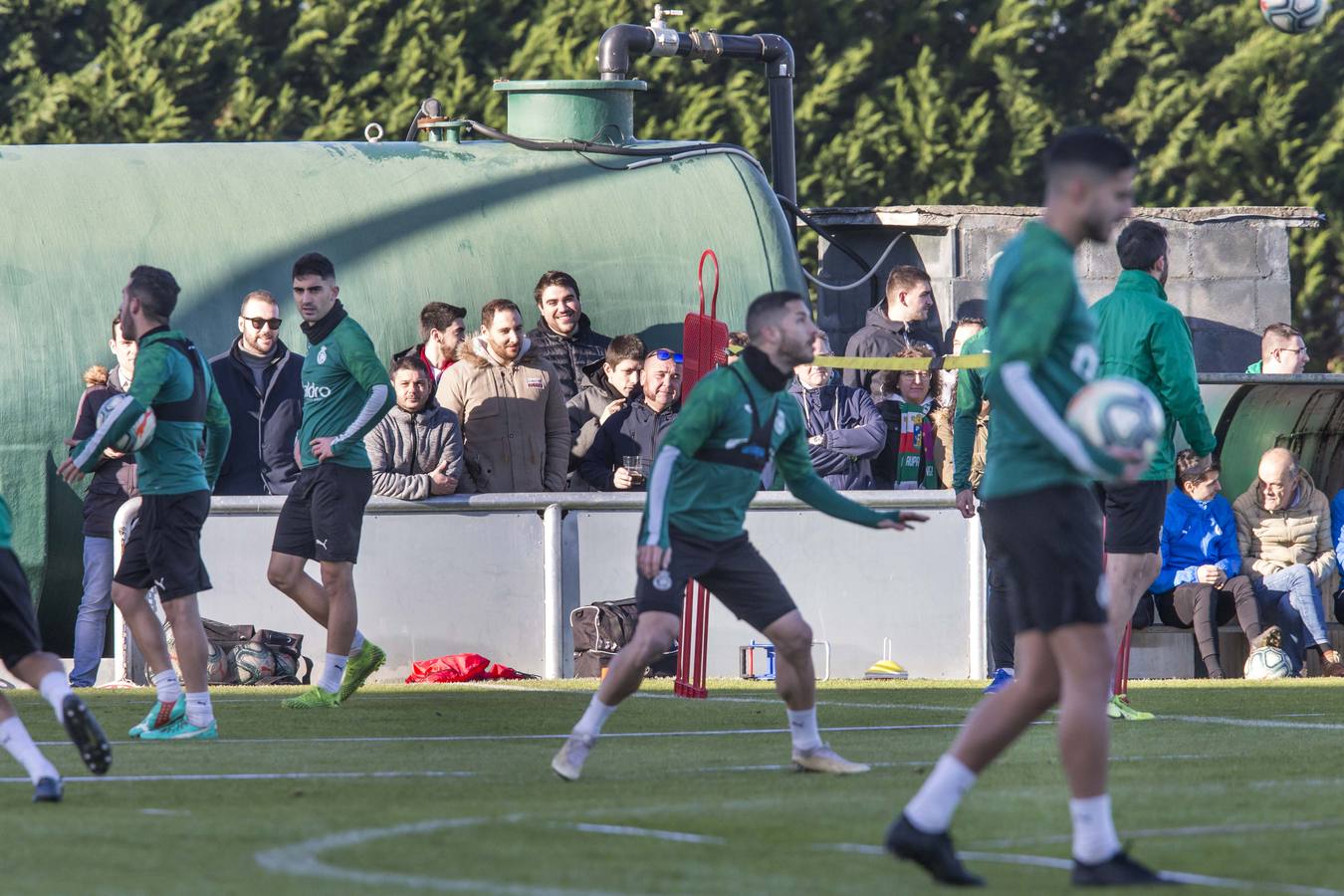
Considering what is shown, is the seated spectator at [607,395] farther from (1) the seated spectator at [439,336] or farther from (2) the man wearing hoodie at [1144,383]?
(2) the man wearing hoodie at [1144,383]

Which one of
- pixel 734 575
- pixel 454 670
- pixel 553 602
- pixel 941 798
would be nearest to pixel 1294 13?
pixel 553 602

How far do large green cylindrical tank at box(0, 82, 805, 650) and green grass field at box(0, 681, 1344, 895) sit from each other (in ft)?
12.9

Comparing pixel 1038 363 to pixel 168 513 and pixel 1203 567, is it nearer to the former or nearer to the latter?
pixel 168 513

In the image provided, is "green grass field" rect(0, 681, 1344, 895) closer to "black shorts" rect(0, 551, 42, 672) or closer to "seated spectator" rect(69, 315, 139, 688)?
"black shorts" rect(0, 551, 42, 672)

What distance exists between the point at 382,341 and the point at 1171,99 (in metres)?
21.1

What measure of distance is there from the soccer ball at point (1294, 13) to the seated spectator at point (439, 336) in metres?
8.47

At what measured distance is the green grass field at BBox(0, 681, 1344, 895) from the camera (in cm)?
590

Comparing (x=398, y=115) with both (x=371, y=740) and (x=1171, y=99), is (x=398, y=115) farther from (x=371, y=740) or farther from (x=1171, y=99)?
(x=371, y=740)

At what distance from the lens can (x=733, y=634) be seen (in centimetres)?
1414

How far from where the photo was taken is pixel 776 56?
66.9 feet

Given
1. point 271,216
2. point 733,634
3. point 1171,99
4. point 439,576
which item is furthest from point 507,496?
point 1171,99

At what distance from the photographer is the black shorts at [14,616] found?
773 centimetres

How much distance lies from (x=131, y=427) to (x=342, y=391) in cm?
181


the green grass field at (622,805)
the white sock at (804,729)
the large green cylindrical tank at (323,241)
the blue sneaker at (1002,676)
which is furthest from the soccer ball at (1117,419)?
the large green cylindrical tank at (323,241)
